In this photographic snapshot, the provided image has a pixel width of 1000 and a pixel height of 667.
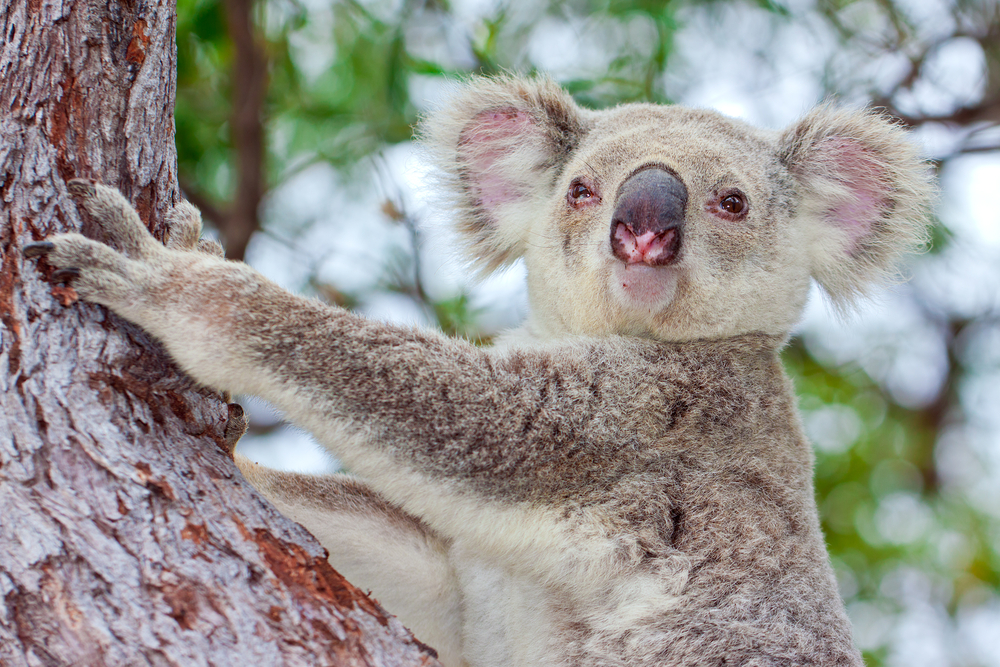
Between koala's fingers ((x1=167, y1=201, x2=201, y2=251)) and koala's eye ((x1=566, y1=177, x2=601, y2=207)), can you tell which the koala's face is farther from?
koala's fingers ((x1=167, y1=201, x2=201, y2=251))

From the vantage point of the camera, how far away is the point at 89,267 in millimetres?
1955

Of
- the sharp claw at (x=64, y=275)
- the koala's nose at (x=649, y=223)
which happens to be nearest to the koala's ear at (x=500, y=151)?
the koala's nose at (x=649, y=223)

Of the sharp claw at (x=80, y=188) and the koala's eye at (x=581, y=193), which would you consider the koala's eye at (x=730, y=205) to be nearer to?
the koala's eye at (x=581, y=193)

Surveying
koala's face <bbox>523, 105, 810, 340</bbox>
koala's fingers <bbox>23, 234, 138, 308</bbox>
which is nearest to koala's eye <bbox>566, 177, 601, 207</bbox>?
koala's face <bbox>523, 105, 810, 340</bbox>

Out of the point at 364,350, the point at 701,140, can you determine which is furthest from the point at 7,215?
the point at 701,140

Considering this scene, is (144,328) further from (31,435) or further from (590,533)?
(590,533)

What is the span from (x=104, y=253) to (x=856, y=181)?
2444 millimetres

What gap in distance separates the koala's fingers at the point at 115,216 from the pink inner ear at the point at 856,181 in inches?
87.8

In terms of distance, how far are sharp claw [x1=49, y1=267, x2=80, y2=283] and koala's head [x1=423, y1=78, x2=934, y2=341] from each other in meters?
1.43

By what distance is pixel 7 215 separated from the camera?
1.92m

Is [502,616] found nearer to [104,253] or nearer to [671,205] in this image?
[671,205]

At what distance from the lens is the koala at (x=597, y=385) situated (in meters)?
2.19

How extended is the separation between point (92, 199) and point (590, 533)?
1452 mm

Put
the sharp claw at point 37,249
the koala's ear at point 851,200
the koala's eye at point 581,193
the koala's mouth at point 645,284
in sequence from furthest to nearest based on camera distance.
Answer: the koala's ear at point 851,200, the koala's eye at point 581,193, the koala's mouth at point 645,284, the sharp claw at point 37,249
